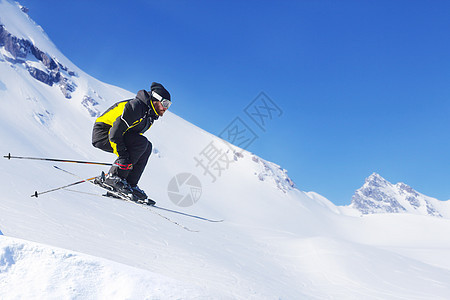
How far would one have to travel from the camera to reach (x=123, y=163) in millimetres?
5516

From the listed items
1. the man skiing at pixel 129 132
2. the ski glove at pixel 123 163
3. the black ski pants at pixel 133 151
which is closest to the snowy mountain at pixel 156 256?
the black ski pants at pixel 133 151

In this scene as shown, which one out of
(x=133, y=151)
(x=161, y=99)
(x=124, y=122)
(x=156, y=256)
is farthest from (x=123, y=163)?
(x=156, y=256)

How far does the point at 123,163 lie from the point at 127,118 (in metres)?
0.98

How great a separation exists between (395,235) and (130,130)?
71.0 m

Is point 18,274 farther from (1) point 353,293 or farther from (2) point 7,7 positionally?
(2) point 7,7

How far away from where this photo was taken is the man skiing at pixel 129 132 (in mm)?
4992

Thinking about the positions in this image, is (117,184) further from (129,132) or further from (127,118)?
(127,118)

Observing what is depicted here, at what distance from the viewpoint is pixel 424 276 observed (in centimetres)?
1470

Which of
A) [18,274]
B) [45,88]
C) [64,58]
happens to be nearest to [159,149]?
[45,88]

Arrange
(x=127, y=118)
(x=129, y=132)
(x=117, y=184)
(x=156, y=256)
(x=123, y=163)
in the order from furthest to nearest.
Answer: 1. (x=156, y=256)
2. (x=117, y=184)
3. (x=123, y=163)
4. (x=129, y=132)
5. (x=127, y=118)

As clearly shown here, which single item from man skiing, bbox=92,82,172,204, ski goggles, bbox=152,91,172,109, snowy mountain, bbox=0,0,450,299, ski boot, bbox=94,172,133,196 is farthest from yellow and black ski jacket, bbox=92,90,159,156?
snowy mountain, bbox=0,0,450,299

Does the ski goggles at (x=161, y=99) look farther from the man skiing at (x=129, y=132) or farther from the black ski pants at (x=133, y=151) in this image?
the black ski pants at (x=133, y=151)

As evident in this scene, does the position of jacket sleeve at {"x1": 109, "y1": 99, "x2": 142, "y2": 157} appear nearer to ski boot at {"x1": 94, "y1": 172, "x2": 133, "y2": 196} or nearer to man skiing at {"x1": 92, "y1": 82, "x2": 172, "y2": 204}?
man skiing at {"x1": 92, "y1": 82, "x2": 172, "y2": 204}

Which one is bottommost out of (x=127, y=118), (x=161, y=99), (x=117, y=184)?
(x=117, y=184)
